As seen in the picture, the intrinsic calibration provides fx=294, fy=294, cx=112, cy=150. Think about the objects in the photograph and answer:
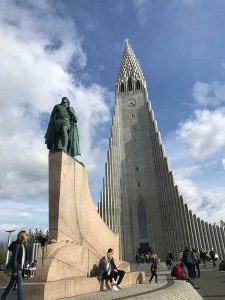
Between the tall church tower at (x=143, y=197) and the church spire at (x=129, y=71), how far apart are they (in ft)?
16.7

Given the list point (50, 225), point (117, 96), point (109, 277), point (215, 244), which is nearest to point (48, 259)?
point (50, 225)

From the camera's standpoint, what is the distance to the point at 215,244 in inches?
1372

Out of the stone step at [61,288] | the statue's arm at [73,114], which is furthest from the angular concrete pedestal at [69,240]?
the statue's arm at [73,114]

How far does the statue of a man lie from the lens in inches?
378

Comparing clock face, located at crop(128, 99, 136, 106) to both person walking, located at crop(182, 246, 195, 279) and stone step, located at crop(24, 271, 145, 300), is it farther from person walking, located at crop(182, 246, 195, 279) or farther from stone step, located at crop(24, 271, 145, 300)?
stone step, located at crop(24, 271, 145, 300)

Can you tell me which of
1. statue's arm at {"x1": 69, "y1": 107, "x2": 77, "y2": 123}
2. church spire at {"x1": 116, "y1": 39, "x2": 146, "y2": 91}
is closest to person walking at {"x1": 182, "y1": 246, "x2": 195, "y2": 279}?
statue's arm at {"x1": 69, "y1": 107, "x2": 77, "y2": 123}

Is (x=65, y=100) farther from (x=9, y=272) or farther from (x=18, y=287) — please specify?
(x=18, y=287)

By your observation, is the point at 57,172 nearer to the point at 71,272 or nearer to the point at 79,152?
the point at 79,152

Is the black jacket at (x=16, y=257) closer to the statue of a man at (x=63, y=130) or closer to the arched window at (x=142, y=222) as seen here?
the statue of a man at (x=63, y=130)

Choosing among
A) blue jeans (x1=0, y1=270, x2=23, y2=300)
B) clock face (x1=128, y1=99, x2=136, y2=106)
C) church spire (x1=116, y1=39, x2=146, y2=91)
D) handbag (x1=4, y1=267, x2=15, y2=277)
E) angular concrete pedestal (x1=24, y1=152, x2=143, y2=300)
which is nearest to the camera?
blue jeans (x1=0, y1=270, x2=23, y2=300)

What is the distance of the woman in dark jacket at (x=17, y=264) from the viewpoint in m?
5.16

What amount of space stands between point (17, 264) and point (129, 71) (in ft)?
161

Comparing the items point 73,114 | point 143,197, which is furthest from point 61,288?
point 143,197

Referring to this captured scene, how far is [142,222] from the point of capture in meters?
38.9
